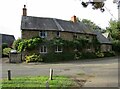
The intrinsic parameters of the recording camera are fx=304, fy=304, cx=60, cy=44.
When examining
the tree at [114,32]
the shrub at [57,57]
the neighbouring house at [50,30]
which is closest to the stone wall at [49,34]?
the neighbouring house at [50,30]

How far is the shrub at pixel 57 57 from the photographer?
46.5 meters

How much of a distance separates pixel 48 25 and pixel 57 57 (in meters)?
7.26

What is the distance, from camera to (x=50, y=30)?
168ft

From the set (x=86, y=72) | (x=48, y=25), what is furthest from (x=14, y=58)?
(x=86, y=72)

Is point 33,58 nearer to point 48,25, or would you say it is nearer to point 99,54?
point 48,25

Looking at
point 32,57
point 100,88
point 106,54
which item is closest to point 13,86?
point 100,88

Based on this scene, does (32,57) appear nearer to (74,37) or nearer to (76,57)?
(76,57)

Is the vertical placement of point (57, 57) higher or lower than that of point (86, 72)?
higher

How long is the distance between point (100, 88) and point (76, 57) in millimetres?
32864

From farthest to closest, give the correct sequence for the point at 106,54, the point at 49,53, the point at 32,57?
the point at 106,54
the point at 49,53
the point at 32,57

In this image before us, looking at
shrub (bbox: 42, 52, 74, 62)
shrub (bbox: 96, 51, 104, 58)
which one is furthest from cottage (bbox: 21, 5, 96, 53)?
shrub (bbox: 96, 51, 104, 58)

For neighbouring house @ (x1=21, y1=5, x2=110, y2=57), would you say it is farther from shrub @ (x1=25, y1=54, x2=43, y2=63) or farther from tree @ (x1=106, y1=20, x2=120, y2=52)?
tree @ (x1=106, y1=20, x2=120, y2=52)

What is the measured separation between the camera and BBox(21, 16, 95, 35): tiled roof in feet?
165

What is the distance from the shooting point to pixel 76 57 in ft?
166
